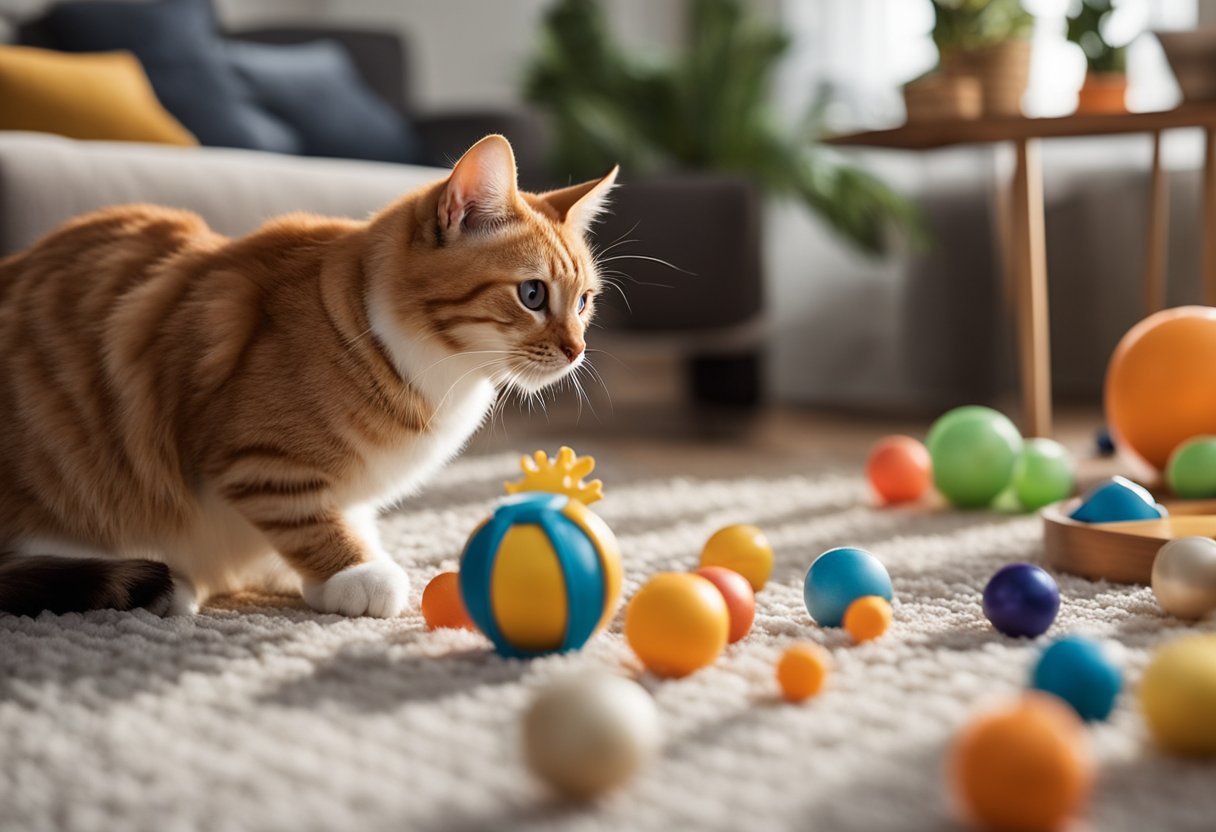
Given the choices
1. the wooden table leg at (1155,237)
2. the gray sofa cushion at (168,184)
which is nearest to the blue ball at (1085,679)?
the gray sofa cushion at (168,184)

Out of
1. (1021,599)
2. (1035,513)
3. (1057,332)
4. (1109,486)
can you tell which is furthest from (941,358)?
(1021,599)

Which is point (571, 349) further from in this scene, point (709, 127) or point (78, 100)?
point (709, 127)

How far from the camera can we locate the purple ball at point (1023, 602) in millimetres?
1039

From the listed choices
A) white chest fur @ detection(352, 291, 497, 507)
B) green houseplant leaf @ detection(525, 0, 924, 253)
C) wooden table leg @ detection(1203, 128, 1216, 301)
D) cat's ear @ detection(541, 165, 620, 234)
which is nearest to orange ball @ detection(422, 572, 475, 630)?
white chest fur @ detection(352, 291, 497, 507)

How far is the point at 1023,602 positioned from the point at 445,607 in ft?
1.70

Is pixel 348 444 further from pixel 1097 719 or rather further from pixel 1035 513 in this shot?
pixel 1035 513

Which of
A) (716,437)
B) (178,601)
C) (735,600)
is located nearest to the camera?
(735,600)

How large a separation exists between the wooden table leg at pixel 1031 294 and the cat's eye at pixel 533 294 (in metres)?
1.28

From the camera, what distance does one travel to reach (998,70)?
2199 millimetres

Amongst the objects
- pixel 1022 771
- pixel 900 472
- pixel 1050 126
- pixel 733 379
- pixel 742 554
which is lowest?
pixel 733 379

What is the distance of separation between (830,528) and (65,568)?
3.29 feet

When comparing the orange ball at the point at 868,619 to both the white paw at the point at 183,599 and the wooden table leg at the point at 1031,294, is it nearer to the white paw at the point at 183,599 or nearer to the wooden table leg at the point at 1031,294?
the white paw at the point at 183,599

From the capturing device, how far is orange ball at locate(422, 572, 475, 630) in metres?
1.10

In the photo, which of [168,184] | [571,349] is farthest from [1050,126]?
[168,184]
